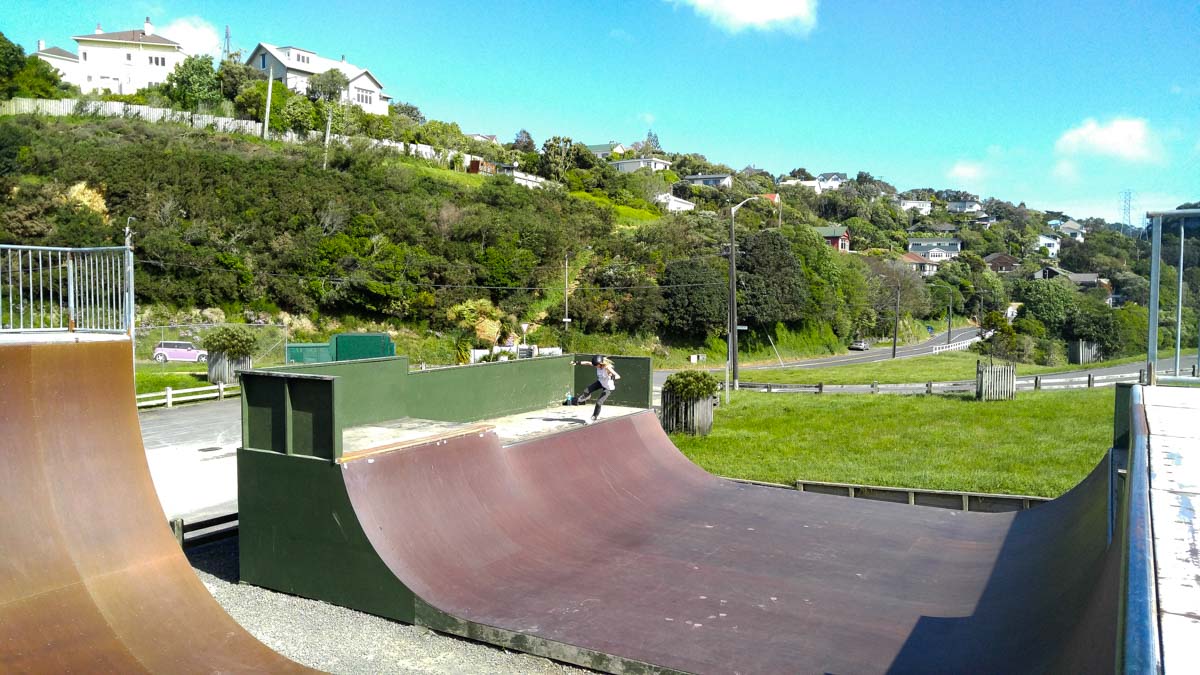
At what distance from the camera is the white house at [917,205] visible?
161250 mm

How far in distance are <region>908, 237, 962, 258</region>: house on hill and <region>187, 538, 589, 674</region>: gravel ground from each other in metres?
114

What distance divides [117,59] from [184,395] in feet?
219

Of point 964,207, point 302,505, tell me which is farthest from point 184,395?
point 964,207

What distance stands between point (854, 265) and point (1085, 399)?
37477 mm

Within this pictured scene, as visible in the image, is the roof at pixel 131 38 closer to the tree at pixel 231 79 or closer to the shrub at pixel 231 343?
the tree at pixel 231 79

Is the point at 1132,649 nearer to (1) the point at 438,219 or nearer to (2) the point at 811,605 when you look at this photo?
(2) the point at 811,605

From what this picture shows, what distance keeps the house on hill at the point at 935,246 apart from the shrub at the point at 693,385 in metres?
102

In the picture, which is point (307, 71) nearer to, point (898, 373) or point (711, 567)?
point (898, 373)

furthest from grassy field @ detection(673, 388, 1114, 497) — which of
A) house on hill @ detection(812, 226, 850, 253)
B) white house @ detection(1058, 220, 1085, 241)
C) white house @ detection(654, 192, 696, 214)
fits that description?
white house @ detection(1058, 220, 1085, 241)

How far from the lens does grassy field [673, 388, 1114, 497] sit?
12.9 meters

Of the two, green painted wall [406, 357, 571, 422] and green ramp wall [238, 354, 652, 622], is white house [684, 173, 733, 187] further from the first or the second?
green ramp wall [238, 354, 652, 622]

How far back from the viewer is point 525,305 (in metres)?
40.6

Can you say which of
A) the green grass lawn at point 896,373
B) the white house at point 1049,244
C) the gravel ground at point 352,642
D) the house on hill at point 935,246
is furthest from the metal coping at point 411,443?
the white house at point 1049,244

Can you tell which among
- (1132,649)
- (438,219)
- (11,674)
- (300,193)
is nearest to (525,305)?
(438,219)
